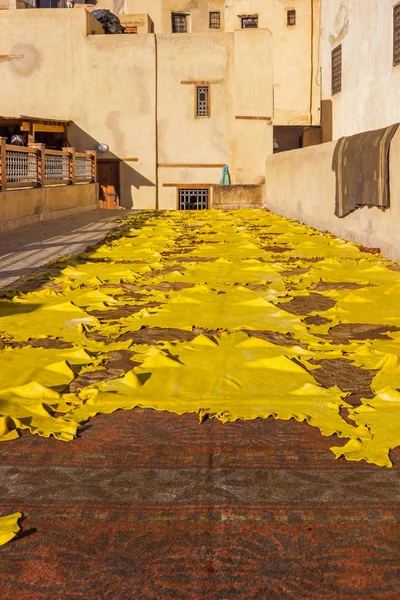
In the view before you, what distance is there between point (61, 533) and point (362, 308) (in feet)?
14.2

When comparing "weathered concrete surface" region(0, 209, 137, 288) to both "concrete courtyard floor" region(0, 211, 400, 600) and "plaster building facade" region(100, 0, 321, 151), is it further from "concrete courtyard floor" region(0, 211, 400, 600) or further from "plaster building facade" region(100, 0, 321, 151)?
"plaster building facade" region(100, 0, 321, 151)

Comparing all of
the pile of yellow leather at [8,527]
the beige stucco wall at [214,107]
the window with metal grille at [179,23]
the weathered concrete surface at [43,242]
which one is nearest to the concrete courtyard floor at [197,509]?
the pile of yellow leather at [8,527]

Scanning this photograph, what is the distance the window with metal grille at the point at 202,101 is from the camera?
26484 millimetres

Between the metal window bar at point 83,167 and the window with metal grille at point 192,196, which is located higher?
the metal window bar at point 83,167

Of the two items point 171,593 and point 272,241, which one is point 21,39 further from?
point 171,593

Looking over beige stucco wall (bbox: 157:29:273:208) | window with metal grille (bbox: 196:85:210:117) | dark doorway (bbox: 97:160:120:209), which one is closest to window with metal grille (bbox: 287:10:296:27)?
beige stucco wall (bbox: 157:29:273:208)

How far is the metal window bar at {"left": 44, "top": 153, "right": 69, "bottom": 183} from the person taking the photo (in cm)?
1781

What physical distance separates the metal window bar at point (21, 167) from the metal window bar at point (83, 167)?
5.13 m

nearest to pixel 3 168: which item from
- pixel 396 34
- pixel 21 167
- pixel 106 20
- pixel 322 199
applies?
pixel 21 167

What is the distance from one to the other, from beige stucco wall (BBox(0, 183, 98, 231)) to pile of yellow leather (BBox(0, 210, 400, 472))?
4.70 meters

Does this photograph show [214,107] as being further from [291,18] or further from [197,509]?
[197,509]

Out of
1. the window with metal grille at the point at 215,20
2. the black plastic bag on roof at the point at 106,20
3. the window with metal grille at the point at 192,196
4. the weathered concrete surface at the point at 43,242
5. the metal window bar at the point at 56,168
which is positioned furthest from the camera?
the window with metal grille at the point at 215,20

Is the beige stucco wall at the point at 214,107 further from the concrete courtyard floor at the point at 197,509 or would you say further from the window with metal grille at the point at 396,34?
the concrete courtyard floor at the point at 197,509

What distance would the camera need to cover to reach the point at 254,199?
78.4 feet
